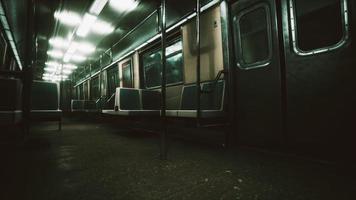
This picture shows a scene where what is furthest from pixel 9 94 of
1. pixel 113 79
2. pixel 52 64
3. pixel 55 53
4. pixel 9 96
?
pixel 52 64

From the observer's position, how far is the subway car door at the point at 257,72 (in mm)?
2354

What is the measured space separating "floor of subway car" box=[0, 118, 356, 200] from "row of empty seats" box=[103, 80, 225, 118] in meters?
0.69

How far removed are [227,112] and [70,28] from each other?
559 cm

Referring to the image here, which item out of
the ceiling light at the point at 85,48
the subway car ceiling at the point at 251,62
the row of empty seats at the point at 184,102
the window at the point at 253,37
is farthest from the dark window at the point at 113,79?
the window at the point at 253,37

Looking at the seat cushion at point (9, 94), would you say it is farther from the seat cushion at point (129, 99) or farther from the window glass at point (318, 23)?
the window glass at point (318, 23)

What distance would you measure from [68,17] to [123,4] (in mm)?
1864

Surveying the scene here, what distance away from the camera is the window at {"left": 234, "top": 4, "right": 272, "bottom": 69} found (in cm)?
252

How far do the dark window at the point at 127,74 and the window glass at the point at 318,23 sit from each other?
5208 mm

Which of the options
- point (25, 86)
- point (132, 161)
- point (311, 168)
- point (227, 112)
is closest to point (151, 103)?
point (227, 112)

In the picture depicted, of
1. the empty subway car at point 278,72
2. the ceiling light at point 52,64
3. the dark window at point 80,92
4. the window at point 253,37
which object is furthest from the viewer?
the dark window at point 80,92

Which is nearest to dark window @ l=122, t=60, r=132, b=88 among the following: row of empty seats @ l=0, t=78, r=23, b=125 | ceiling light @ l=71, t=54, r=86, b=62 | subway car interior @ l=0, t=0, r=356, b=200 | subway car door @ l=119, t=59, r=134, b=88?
subway car door @ l=119, t=59, r=134, b=88

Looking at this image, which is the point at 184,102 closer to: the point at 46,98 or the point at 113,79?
the point at 46,98

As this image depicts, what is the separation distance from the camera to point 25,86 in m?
1.71

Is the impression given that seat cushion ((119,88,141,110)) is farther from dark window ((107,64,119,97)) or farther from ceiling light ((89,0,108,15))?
dark window ((107,64,119,97))
